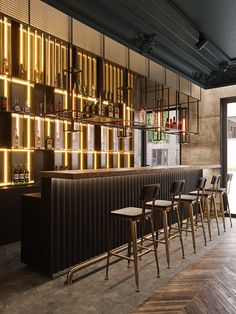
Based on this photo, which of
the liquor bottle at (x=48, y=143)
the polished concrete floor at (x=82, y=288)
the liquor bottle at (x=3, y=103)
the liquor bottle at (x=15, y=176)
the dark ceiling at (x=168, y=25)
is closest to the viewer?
the polished concrete floor at (x=82, y=288)

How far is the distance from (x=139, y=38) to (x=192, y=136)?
10.8 ft

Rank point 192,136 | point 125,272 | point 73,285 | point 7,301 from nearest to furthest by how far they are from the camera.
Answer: point 7,301 < point 73,285 < point 125,272 < point 192,136

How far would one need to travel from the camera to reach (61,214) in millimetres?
3002

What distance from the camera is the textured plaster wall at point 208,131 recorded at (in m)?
6.50

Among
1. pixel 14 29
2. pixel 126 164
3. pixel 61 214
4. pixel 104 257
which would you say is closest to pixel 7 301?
pixel 61 214

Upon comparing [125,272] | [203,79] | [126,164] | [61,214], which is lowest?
[125,272]

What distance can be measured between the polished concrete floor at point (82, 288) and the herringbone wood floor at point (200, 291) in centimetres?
10

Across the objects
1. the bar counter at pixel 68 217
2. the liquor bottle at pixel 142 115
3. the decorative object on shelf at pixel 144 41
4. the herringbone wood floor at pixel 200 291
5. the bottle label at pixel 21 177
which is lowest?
the herringbone wood floor at pixel 200 291

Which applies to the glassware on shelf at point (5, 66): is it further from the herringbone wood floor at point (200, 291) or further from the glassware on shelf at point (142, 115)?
the herringbone wood floor at point (200, 291)

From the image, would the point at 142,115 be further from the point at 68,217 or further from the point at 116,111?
the point at 68,217

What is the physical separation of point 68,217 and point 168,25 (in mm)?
2968

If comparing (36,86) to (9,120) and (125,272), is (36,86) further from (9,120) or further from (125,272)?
(125,272)

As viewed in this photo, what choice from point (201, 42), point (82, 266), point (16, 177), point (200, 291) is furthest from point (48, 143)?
point (200, 291)

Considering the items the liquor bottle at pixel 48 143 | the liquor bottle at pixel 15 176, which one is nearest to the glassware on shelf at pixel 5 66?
the liquor bottle at pixel 48 143
